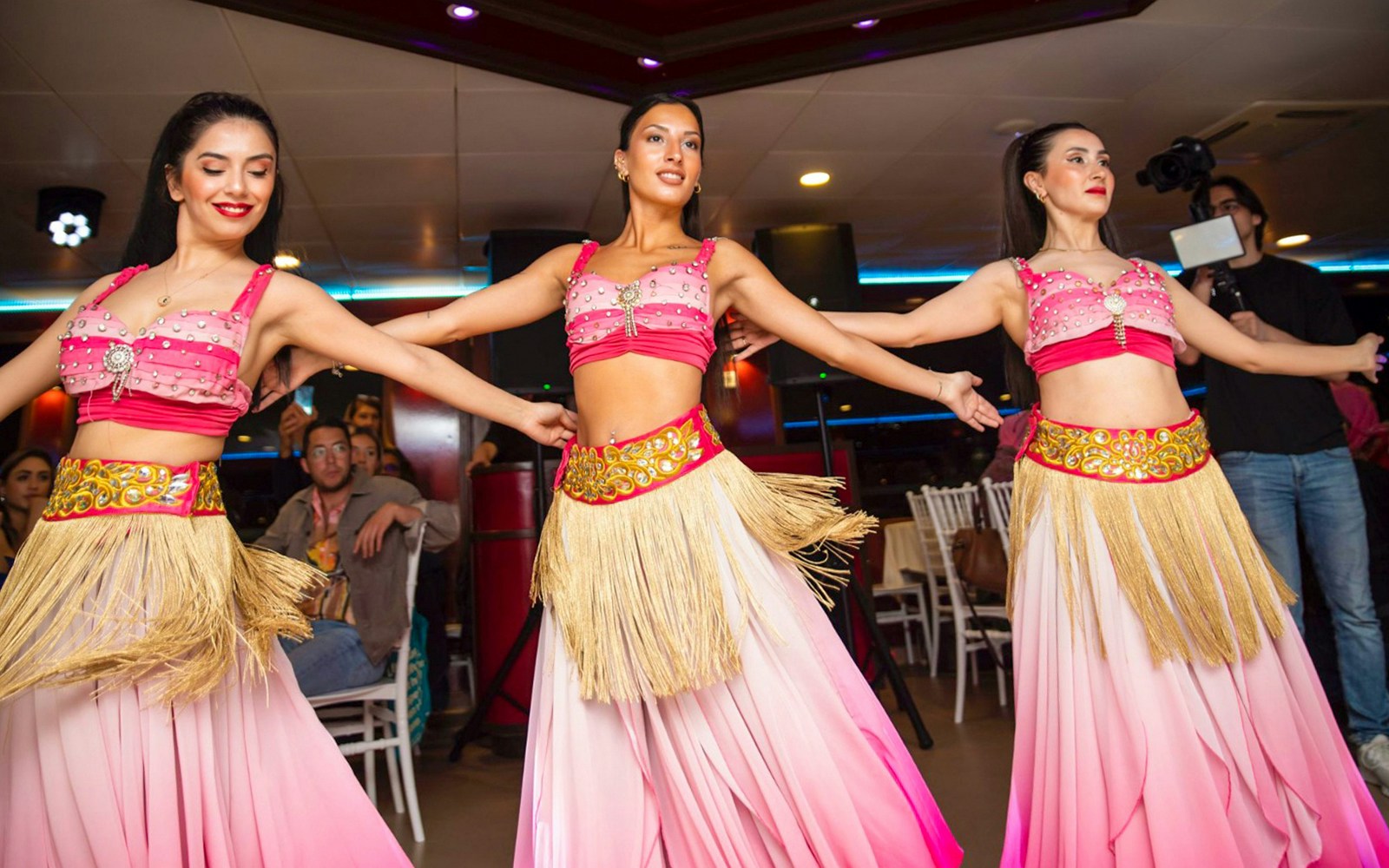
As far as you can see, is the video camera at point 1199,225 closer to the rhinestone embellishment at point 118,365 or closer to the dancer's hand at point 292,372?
the dancer's hand at point 292,372

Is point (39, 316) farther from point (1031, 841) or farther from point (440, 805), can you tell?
point (1031, 841)

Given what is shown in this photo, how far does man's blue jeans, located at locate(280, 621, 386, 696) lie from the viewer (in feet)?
10.8

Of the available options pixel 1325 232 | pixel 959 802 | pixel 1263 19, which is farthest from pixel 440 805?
pixel 1325 232

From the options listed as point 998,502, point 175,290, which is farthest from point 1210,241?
point 175,290

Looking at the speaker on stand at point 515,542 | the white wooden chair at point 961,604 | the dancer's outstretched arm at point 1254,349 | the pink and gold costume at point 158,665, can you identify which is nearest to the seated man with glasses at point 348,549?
the speaker on stand at point 515,542

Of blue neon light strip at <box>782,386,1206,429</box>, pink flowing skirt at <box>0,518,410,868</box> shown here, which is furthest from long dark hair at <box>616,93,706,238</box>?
blue neon light strip at <box>782,386,1206,429</box>

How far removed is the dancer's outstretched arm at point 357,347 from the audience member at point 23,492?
301 centimetres

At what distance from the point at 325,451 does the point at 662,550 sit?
2244 mm

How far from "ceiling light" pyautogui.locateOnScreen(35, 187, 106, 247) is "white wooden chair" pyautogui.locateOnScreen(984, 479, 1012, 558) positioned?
4248mm

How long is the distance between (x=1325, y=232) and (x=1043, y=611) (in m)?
6.86

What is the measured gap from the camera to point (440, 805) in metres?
3.66

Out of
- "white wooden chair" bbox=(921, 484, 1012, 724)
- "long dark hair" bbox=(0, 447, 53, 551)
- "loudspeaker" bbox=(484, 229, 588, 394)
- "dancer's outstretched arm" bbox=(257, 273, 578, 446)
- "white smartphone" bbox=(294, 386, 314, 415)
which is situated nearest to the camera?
"dancer's outstretched arm" bbox=(257, 273, 578, 446)

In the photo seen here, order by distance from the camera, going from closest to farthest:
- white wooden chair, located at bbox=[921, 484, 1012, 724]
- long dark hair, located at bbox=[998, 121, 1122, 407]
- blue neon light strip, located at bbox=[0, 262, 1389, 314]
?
1. long dark hair, located at bbox=[998, 121, 1122, 407]
2. white wooden chair, located at bbox=[921, 484, 1012, 724]
3. blue neon light strip, located at bbox=[0, 262, 1389, 314]
